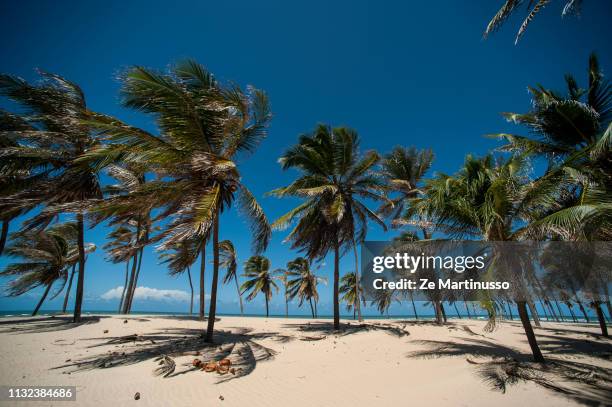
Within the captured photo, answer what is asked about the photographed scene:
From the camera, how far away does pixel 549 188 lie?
23.3ft

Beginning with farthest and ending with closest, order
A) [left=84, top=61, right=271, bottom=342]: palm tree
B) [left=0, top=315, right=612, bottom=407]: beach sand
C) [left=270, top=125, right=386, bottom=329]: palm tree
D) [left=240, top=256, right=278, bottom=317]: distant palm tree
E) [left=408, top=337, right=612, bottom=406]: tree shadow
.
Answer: [left=240, top=256, right=278, bottom=317]: distant palm tree → [left=270, top=125, right=386, bottom=329]: palm tree → [left=84, top=61, right=271, bottom=342]: palm tree → [left=408, top=337, right=612, bottom=406]: tree shadow → [left=0, top=315, right=612, bottom=407]: beach sand

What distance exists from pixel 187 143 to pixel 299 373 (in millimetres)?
7038

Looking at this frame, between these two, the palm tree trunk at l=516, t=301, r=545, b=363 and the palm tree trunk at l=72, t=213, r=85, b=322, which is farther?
the palm tree trunk at l=72, t=213, r=85, b=322

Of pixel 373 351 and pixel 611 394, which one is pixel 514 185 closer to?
pixel 611 394

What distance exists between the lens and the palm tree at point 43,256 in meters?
15.9

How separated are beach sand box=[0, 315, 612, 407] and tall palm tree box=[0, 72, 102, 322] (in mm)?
3425

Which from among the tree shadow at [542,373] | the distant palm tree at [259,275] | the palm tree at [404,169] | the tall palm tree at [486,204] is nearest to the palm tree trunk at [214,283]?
the tree shadow at [542,373]

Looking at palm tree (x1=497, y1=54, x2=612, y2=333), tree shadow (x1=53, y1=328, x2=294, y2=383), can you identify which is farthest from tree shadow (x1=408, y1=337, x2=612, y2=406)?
tree shadow (x1=53, y1=328, x2=294, y2=383)

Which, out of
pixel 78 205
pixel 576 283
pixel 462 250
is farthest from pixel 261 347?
pixel 576 283

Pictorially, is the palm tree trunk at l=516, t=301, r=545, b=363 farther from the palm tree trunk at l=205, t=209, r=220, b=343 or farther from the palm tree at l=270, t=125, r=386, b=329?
the palm tree trunk at l=205, t=209, r=220, b=343

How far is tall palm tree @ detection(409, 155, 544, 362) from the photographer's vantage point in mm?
7266

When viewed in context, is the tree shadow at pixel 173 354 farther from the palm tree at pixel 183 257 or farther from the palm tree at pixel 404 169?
the palm tree at pixel 404 169

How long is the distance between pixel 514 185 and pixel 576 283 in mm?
6690

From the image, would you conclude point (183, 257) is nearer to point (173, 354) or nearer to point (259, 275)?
point (173, 354)
